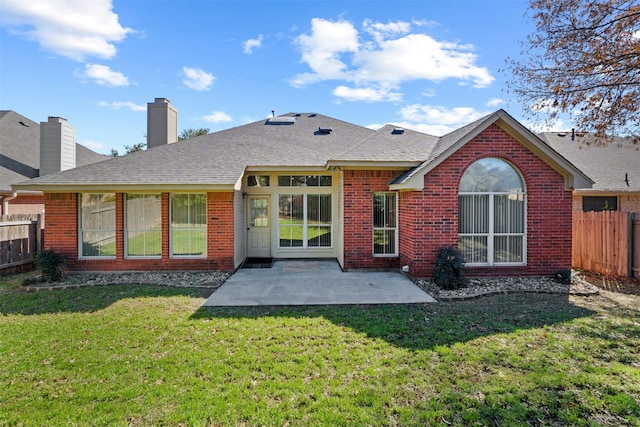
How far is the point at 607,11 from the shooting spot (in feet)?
26.5

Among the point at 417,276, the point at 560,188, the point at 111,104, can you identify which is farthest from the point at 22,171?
the point at 560,188

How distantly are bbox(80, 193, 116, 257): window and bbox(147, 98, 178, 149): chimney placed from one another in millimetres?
5125

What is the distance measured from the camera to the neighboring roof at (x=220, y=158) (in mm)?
9305

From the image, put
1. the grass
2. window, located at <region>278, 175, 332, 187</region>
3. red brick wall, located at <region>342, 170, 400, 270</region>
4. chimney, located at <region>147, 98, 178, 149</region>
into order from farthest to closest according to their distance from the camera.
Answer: chimney, located at <region>147, 98, 178, 149</region>, window, located at <region>278, 175, 332, 187</region>, red brick wall, located at <region>342, 170, 400, 270</region>, the grass

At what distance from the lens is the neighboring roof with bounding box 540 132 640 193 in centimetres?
1460

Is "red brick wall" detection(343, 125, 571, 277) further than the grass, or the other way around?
"red brick wall" detection(343, 125, 571, 277)

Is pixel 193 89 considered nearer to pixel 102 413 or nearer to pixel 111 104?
pixel 111 104

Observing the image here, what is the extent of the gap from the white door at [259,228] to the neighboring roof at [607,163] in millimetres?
13751

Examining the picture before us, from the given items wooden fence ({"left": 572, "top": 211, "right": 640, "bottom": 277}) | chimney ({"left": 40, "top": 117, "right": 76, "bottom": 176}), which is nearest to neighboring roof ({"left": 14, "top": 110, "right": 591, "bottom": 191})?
wooden fence ({"left": 572, "top": 211, "right": 640, "bottom": 277})

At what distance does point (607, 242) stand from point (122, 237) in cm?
1462

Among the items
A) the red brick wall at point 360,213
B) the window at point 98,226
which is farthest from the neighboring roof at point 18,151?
the red brick wall at point 360,213

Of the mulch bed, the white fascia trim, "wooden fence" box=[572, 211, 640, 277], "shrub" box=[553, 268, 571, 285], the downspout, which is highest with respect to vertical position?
the white fascia trim

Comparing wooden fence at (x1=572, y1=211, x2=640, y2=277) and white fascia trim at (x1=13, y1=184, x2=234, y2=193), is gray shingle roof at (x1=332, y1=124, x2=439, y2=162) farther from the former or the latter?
wooden fence at (x1=572, y1=211, x2=640, y2=277)

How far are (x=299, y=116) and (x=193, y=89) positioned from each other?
654cm
